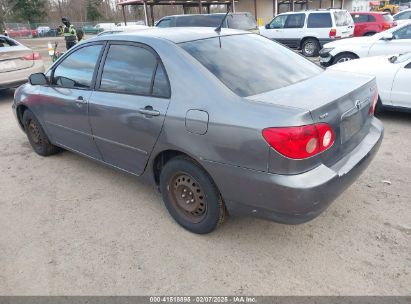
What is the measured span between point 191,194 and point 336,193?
1.14 meters

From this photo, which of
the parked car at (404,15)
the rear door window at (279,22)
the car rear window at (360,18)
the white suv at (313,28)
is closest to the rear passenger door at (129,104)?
the white suv at (313,28)

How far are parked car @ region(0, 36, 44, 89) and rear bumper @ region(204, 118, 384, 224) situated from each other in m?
7.55

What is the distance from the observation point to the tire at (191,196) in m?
2.76

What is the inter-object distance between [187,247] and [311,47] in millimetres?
13379

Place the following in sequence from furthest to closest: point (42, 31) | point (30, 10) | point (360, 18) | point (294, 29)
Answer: point (30, 10) → point (42, 31) → point (360, 18) → point (294, 29)

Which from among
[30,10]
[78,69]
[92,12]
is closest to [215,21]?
[78,69]

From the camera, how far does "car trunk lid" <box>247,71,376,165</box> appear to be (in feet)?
7.99

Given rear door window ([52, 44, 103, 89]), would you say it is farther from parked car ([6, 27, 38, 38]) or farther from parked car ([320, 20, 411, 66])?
parked car ([6, 27, 38, 38])

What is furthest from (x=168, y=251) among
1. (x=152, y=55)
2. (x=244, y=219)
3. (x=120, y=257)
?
(x=152, y=55)

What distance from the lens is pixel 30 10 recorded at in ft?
182

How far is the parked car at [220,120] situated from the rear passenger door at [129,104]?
1 centimetres

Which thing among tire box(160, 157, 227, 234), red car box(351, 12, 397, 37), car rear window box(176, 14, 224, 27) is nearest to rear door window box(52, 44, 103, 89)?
tire box(160, 157, 227, 234)

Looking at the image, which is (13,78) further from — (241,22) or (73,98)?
(241,22)

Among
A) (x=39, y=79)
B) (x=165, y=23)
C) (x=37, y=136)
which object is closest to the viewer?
(x=39, y=79)
